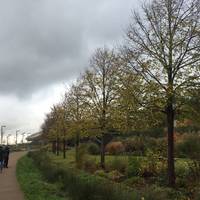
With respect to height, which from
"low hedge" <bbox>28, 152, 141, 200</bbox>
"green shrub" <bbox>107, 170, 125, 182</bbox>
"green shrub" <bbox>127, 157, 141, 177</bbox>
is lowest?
"low hedge" <bbox>28, 152, 141, 200</bbox>

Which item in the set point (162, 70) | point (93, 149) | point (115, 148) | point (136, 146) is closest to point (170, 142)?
point (162, 70)

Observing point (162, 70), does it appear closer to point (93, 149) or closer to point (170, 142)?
point (170, 142)

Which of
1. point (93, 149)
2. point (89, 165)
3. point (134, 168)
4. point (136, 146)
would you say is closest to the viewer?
point (134, 168)

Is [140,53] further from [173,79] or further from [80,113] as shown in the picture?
[80,113]

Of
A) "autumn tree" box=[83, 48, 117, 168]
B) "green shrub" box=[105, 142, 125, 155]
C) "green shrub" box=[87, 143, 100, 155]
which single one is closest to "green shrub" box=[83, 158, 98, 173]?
"autumn tree" box=[83, 48, 117, 168]

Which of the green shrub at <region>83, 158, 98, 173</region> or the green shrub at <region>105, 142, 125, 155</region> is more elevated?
the green shrub at <region>105, 142, 125, 155</region>

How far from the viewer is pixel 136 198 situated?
11.4 metres

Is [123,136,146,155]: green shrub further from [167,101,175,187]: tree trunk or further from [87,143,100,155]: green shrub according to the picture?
[167,101,175,187]: tree trunk

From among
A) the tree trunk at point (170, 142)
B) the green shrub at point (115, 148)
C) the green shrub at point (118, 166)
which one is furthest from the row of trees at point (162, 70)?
the green shrub at point (115, 148)

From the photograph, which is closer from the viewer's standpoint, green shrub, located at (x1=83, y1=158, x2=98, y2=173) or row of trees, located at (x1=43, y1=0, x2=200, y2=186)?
row of trees, located at (x1=43, y1=0, x2=200, y2=186)

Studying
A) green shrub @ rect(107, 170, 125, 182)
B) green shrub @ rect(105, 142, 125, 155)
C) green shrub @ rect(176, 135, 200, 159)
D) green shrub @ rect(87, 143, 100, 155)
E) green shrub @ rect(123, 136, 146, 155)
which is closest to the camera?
green shrub @ rect(107, 170, 125, 182)

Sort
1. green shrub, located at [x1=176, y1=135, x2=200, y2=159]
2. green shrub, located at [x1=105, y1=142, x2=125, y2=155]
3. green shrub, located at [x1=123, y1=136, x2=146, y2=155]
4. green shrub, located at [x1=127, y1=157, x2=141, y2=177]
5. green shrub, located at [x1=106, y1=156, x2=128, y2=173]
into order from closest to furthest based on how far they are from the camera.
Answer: green shrub, located at [x1=127, y1=157, x2=141, y2=177] → green shrub, located at [x1=106, y1=156, x2=128, y2=173] → green shrub, located at [x1=176, y1=135, x2=200, y2=159] → green shrub, located at [x1=123, y1=136, x2=146, y2=155] → green shrub, located at [x1=105, y1=142, x2=125, y2=155]

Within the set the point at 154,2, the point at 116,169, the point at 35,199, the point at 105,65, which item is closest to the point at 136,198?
the point at 35,199

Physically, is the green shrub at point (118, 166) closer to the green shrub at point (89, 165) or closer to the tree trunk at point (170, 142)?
the green shrub at point (89, 165)
